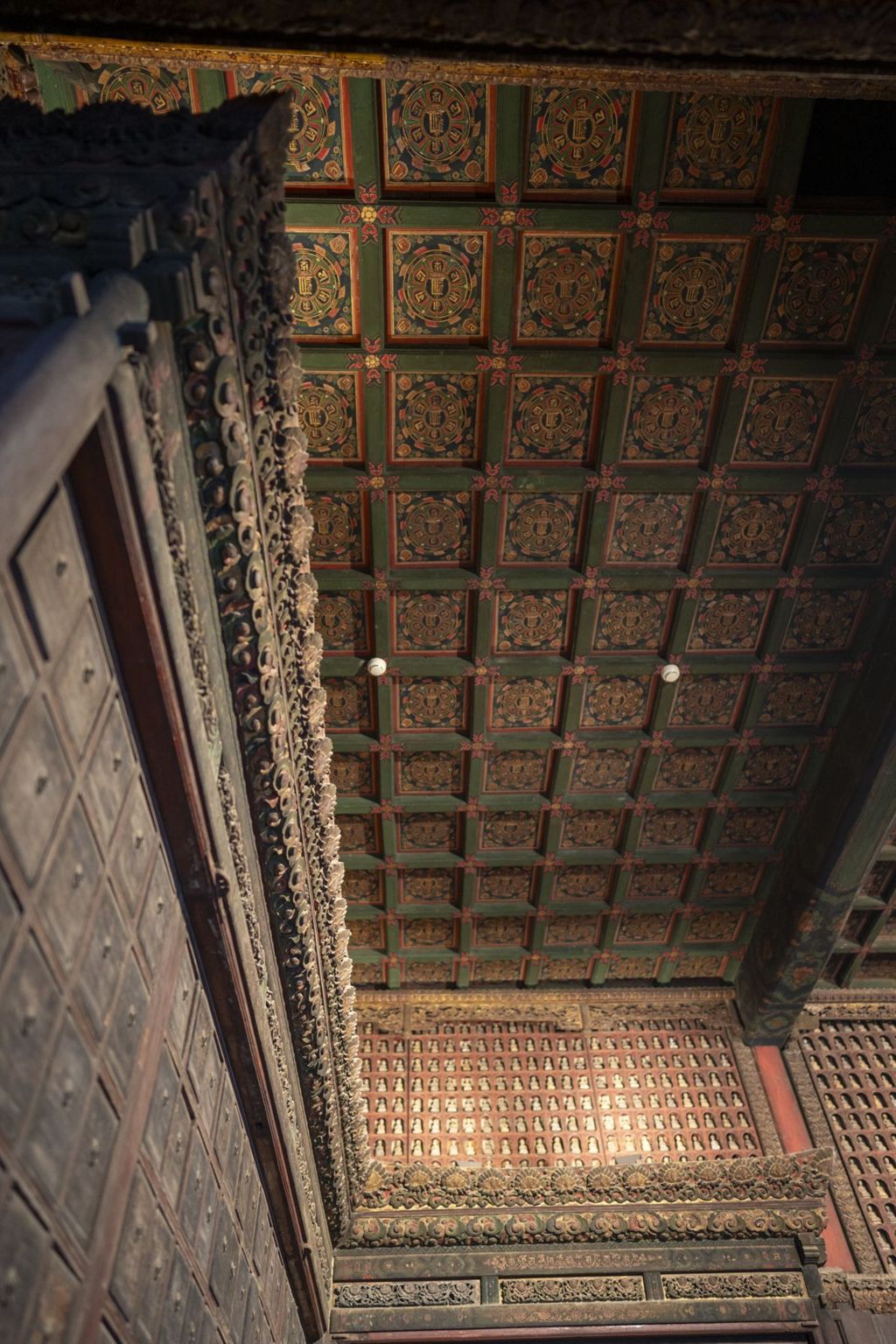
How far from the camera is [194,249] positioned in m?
1.99

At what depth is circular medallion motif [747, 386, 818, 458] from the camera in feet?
16.6

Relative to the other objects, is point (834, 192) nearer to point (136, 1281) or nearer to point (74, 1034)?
point (74, 1034)

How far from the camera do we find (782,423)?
5.17 meters

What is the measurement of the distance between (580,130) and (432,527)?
2.34 m

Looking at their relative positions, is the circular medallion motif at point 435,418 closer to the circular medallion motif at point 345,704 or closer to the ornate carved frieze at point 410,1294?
the circular medallion motif at point 345,704

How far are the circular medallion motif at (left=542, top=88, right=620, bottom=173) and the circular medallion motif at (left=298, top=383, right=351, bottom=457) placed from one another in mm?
1713

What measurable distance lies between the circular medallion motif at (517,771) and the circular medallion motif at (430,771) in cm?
33

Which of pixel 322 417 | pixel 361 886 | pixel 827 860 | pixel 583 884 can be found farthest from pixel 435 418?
pixel 827 860

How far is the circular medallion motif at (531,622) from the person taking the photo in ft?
19.5

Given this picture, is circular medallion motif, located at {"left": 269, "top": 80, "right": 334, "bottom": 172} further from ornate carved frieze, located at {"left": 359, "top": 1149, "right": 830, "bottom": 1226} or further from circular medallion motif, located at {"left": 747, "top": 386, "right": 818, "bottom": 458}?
ornate carved frieze, located at {"left": 359, "top": 1149, "right": 830, "bottom": 1226}

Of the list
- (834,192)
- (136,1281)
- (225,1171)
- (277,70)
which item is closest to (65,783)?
(136,1281)

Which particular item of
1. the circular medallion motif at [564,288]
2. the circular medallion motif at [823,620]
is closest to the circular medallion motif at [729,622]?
the circular medallion motif at [823,620]

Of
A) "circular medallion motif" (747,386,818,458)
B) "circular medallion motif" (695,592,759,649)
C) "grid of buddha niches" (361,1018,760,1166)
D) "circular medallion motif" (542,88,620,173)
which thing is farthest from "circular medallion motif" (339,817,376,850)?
"circular medallion motif" (542,88,620,173)

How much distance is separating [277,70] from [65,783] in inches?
132
